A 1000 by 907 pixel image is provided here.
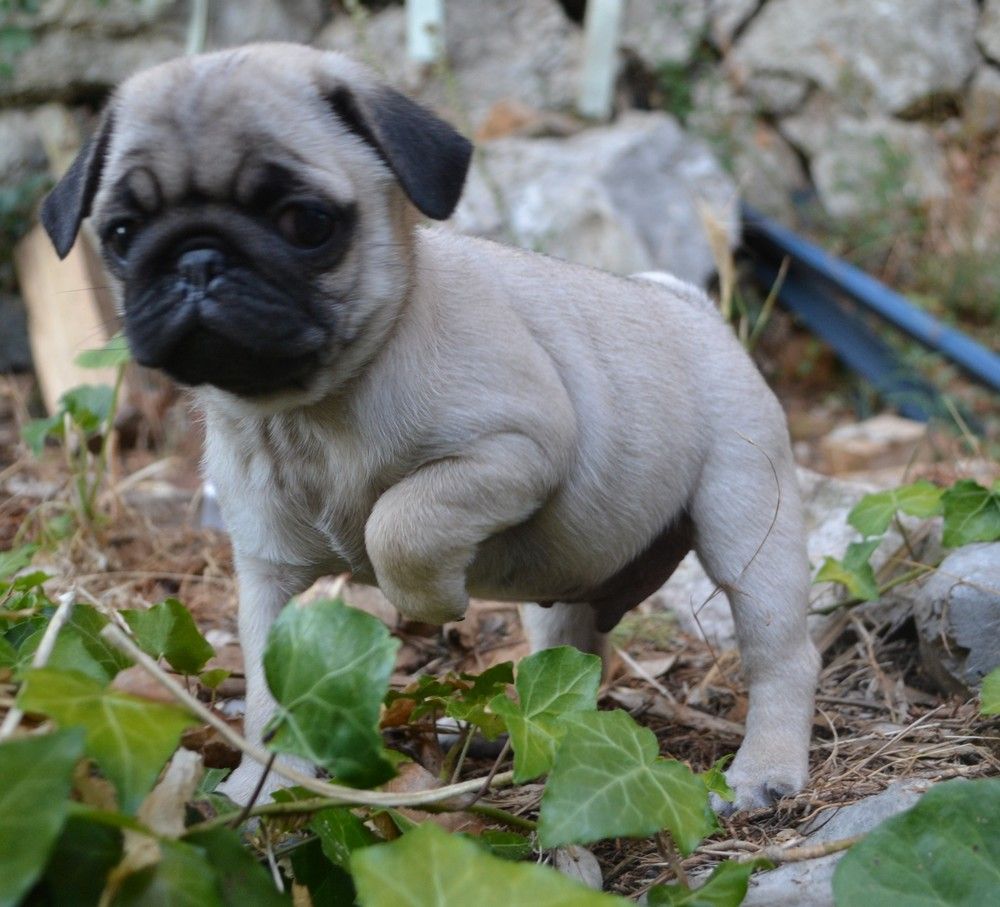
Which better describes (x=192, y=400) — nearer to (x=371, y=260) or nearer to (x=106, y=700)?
(x=371, y=260)

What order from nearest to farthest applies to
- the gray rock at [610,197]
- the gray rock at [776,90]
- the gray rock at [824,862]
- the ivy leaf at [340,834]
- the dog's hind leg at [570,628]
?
the ivy leaf at [340,834] → the gray rock at [824,862] → the dog's hind leg at [570,628] → the gray rock at [610,197] → the gray rock at [776,90]

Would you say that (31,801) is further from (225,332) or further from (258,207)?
(258,207)

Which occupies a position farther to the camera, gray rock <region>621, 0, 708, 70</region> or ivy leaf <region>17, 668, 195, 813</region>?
gray rock <region>621, 0, 708, 70</region>

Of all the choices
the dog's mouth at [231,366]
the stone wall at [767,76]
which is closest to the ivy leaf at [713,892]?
the dog's mouth at [231,366]

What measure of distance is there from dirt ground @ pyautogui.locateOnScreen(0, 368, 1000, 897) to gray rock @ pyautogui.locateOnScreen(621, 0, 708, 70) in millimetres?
6888

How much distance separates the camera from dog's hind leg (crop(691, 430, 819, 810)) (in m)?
3.94

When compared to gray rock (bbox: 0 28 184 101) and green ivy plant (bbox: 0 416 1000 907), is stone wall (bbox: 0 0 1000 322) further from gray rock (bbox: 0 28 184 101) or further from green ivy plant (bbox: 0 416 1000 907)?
green ivy plant (bbox: 0 416 1000 907)

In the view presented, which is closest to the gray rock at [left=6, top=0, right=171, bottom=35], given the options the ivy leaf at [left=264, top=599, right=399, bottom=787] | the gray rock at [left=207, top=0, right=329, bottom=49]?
the gray rock at [left=207, top=0, right=329, bottom=49]

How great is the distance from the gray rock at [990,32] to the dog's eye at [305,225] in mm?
10900

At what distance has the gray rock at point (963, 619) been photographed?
395 centimetres

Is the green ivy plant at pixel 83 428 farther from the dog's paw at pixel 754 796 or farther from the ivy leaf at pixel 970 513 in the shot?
the ivy leaf at pixel 970 513

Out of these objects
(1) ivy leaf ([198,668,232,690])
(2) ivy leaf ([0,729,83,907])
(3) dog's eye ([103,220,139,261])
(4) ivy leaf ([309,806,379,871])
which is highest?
(3) dog's eye ([103,220,139,261])

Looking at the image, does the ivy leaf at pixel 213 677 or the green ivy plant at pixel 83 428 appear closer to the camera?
the ivy leaf at pixel 213 677

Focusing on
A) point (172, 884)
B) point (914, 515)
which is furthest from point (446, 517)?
point (914, 515)
